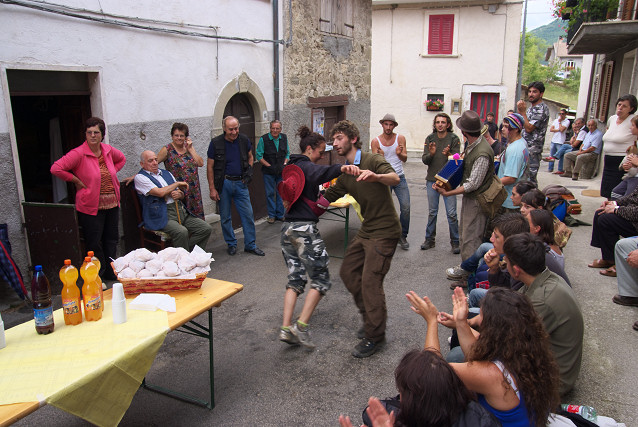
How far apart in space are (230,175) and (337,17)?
16.7 ft

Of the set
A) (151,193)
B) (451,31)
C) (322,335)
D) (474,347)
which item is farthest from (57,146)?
(451,31)

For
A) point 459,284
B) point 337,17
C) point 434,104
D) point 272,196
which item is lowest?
point 459,284

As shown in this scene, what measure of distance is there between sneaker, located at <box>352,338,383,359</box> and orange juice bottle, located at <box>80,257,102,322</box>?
2094 mm

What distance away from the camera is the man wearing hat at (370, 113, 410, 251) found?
287 inches

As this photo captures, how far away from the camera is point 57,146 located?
6410mm

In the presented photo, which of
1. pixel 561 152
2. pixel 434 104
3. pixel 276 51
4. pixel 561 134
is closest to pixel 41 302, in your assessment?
pixel 276 51

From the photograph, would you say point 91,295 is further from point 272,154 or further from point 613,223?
point 272,154

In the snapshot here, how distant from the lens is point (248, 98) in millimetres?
8469

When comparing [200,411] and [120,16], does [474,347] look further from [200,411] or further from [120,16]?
[120,16]

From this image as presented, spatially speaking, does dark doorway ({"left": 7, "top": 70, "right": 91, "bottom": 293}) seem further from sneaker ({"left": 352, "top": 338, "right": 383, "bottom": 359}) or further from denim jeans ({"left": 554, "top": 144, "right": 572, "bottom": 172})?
denim jeans ({"left": 554, "top": 144, "right": 572, "bottom": 172})

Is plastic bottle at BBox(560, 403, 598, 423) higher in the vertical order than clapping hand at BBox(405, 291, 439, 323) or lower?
lower

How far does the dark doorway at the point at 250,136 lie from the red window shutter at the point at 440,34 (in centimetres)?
1252

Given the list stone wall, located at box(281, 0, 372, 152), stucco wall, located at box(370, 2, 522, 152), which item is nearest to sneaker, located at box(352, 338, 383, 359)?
stone wall, located at box(281, 0, 372, 152)

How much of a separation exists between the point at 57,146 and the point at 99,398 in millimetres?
4717
